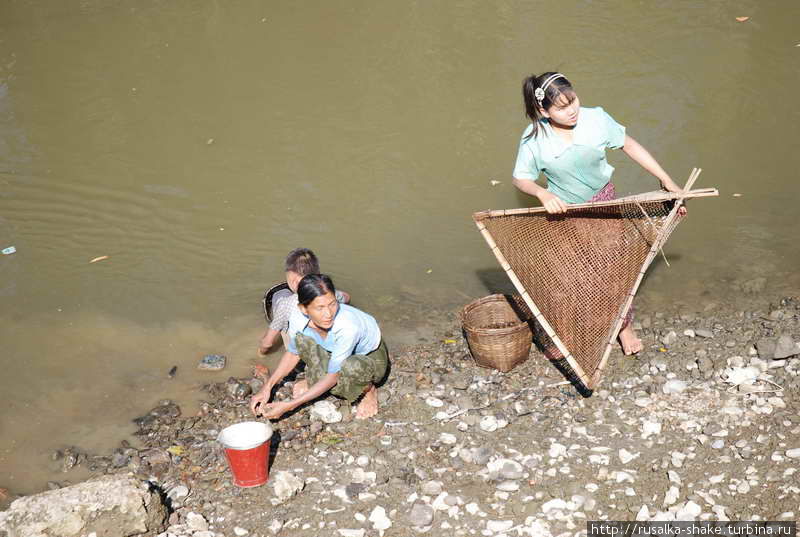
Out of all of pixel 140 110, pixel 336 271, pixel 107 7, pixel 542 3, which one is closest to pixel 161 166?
pixel 140 110

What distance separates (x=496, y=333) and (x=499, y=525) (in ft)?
4.07

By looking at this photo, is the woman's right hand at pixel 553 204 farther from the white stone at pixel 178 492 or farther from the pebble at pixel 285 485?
the white stone at pixel 178 492

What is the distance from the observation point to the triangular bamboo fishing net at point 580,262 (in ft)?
14.2

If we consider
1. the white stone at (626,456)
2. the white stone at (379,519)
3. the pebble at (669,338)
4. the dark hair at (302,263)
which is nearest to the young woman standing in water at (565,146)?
the pebble at (669,338)

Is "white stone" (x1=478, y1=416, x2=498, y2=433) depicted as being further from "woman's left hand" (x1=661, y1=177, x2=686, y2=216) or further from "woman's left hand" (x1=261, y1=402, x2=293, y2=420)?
"woman's left hand" (x1=661, y1=177, x2=686, y2=216)

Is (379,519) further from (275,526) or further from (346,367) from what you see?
(346,367)

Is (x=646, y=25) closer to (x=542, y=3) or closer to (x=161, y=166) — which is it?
(x=542, y=3)

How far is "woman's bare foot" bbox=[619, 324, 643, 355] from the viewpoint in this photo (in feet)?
16.0

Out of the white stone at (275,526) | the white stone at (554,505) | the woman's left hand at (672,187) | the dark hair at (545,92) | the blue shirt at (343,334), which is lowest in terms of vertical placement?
the white stone at (554,505)

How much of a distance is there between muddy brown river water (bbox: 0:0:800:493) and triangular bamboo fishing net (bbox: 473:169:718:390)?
4.06 ft

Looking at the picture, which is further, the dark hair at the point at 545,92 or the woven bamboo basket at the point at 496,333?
the woven bamboo basket at the point at 496,333

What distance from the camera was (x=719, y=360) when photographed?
4.66 metres

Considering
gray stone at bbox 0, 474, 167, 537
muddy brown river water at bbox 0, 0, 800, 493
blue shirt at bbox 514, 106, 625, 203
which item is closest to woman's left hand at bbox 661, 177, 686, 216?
blue shirt at bbox 514, 106, 625, 203

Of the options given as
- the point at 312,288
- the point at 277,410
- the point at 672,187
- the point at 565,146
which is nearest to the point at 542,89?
the point at 565,146
